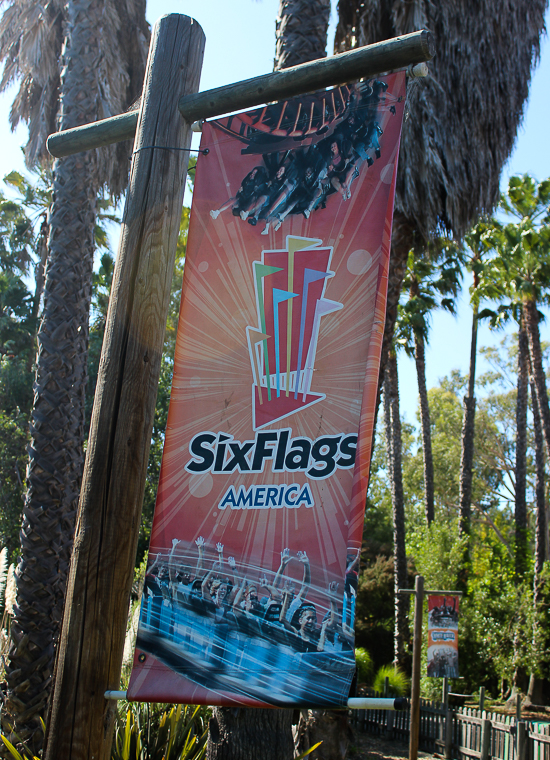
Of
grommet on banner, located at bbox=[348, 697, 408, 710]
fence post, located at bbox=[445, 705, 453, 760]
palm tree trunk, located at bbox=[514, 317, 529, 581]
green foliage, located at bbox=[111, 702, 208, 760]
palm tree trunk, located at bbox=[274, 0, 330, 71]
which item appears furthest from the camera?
palm tree trunk, located at bbox=[514, 317, 529, 581]

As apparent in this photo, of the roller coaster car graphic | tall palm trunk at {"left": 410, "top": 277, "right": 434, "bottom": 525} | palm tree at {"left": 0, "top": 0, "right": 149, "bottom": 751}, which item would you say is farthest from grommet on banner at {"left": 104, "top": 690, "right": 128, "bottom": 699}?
tall palm trunk at {"left": 410, "top": 277, "right": 434, "bottom": 525}

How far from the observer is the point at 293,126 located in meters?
2.90

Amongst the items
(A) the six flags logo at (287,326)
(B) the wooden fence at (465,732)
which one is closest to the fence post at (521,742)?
(B) the wooden fence at (465,732)

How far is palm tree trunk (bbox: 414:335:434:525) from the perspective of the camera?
81.6ft

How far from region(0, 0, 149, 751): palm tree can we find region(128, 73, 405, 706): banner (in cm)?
493

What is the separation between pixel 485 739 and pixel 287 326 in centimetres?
1295

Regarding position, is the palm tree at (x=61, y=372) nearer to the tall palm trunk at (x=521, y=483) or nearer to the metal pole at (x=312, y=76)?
the metal pole at (x=312, y=76)

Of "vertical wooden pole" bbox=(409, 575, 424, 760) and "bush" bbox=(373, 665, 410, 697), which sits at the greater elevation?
"vertical wooden pole" bbox=(409, 575, 424, 760)

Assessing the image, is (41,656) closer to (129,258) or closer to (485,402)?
(129,258)

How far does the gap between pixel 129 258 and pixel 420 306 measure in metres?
21.9

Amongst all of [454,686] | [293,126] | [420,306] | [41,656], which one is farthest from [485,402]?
[293,126]

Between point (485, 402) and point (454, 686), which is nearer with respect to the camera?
point (454, 686)

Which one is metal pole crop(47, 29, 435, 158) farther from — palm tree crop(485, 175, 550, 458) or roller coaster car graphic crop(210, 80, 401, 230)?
palm tree crop(485, 175, 550, 458)

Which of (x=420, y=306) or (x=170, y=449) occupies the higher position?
(x=420, y=306)
